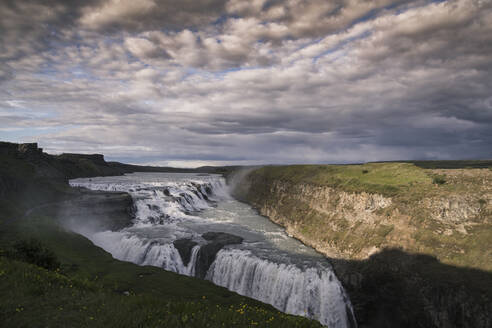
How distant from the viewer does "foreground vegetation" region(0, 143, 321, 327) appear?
1164 cm

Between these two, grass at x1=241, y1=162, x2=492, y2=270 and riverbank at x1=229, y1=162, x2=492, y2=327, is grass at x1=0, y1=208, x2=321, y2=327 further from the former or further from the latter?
grass at x1=241, y1=162, x2=492, y2=270

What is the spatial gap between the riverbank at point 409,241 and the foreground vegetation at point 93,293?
16.8 meters

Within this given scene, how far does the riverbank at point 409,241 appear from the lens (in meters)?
28.2

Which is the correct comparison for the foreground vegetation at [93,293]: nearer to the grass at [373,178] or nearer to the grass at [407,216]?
the grass at [407,216]

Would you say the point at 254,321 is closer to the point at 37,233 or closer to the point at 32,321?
the point at 32,321

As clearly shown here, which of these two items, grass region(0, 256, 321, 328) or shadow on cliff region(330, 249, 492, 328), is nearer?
grass region(0, 256, 321, 328)

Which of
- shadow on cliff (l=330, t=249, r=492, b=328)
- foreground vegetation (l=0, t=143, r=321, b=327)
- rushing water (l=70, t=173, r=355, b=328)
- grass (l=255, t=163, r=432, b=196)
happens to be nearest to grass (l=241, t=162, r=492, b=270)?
grass (l=255, t=163, r=432, b=196)

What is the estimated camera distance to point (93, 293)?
14.9 meters

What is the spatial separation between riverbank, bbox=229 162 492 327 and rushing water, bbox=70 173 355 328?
339 centimetres

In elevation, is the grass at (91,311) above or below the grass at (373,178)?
below

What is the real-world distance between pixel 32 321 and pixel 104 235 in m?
46.7

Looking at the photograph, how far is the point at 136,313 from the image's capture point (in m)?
12.0

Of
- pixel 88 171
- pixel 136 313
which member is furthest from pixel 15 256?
pixel 88 171

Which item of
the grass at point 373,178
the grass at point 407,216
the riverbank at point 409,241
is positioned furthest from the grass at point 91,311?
the grass at point 373,178
